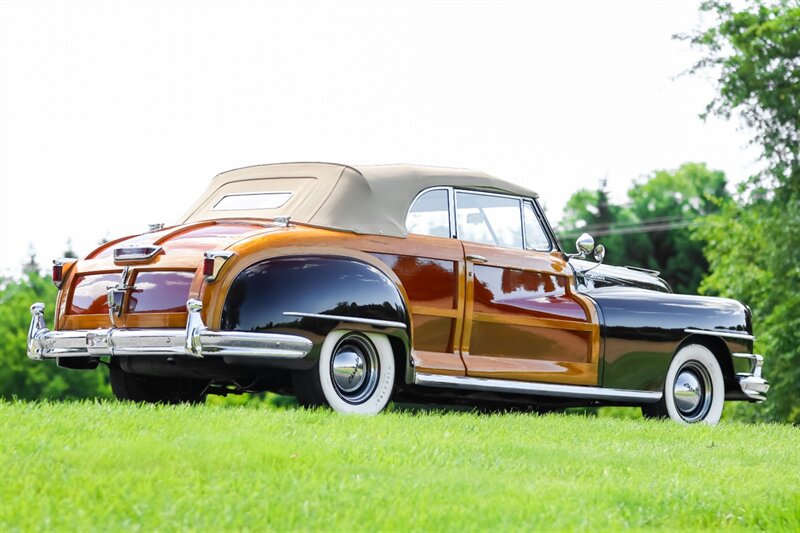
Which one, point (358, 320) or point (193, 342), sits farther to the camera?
point (358, 320)

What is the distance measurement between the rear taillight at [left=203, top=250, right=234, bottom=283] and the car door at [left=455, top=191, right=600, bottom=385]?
222 cm

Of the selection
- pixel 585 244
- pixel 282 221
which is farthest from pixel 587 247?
pixel 282 221

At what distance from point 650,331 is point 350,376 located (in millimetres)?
3251

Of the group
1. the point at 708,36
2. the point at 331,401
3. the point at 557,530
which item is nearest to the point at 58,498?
the point at 557,530

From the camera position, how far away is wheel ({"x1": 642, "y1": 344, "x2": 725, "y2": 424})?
37.9 feet

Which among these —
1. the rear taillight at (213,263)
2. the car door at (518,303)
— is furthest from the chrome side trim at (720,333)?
the rear taillight at (213,263)

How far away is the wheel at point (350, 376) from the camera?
29.2 ft

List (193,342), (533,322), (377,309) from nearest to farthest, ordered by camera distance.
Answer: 1. (193,342)
2. (377,309)
3. (533,322)

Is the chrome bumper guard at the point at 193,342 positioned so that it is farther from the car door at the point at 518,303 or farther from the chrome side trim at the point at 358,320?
the car door at the point at 518,303

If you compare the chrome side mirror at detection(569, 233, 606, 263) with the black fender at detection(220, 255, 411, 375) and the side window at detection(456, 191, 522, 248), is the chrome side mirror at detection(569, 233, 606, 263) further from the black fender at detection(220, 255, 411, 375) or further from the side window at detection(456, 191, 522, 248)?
the black fender at detection(220, 255, 411, 375)

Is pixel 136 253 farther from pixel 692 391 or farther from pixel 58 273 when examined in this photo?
pixel 692 391

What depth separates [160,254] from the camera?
29.7 feet

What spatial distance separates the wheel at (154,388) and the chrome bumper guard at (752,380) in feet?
16.3

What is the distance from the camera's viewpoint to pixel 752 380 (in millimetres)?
11953
